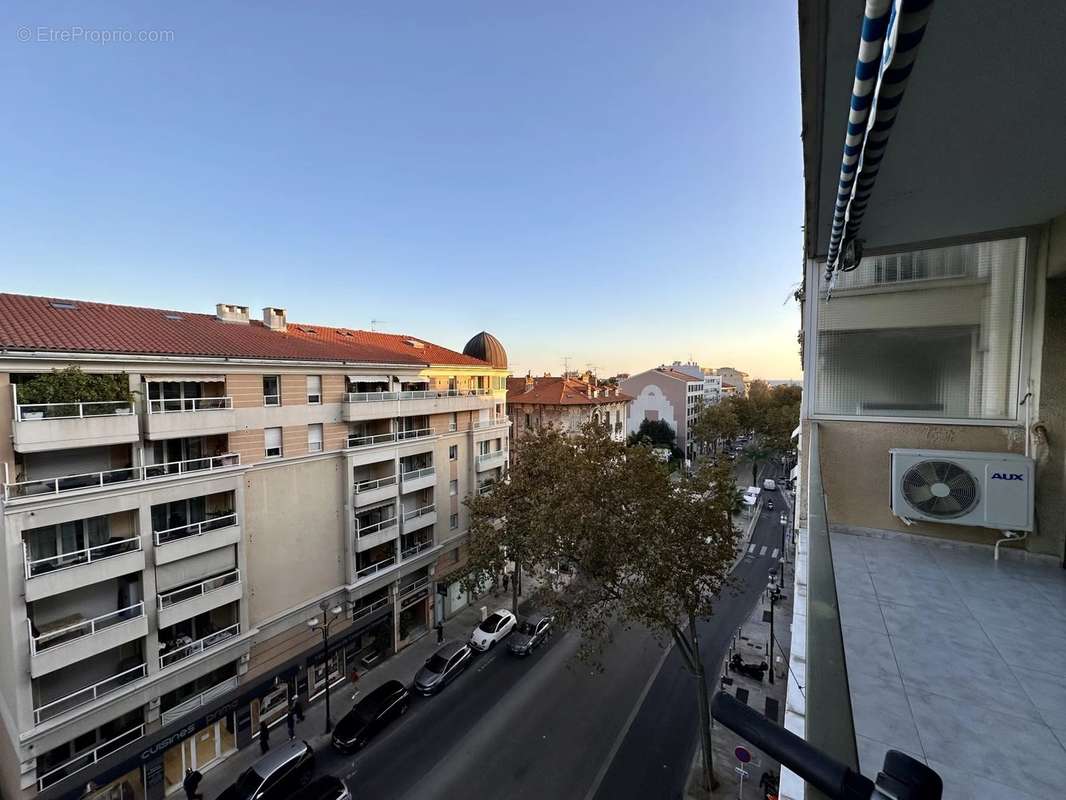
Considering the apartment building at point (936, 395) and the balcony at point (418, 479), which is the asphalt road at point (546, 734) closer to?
the balcony at point (418, 479)

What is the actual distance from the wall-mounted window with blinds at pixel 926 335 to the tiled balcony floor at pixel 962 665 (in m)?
1.56

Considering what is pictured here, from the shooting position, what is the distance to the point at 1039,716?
2479 mm

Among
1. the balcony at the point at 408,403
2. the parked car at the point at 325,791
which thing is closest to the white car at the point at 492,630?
the parked car at the point at 325,791

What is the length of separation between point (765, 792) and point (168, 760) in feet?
41.7

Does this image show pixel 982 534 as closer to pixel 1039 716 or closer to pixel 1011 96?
pixel 1039 716

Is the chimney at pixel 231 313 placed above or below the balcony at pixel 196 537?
Answer: above

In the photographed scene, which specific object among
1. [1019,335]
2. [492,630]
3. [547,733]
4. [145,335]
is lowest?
[547,733]

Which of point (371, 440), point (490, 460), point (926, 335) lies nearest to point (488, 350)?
point (490, 460)

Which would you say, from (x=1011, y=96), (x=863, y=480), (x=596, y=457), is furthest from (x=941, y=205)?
(x=596, y=457)

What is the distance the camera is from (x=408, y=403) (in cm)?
1557

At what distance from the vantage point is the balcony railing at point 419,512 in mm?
15469

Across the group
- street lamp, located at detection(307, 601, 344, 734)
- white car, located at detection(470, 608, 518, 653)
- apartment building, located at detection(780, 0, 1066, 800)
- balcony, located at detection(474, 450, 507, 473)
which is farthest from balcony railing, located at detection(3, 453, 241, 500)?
apartment building, located at detection(780, 0, 1066, 800)

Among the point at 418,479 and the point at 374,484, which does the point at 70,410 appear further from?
the point at 418,479

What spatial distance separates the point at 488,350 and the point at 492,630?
12544mm
